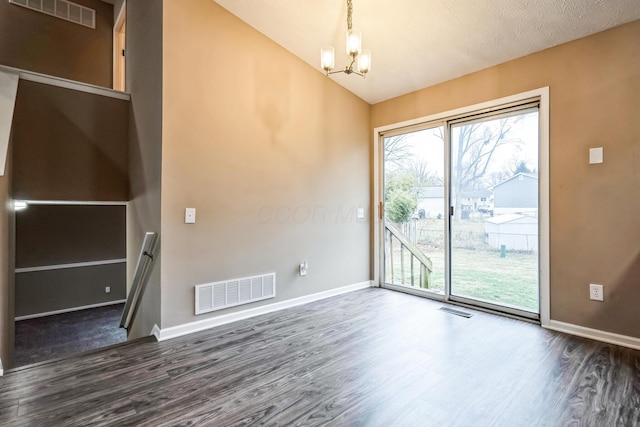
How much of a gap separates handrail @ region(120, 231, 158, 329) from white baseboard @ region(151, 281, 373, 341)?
57 cm

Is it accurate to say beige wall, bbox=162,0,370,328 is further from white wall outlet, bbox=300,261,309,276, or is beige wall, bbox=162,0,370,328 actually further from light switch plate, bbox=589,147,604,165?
light switch plate, bbox=589,147,604,165

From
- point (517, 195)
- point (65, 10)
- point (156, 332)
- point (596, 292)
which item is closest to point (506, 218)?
point (517, 195)

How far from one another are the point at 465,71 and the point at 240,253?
3.13 meters

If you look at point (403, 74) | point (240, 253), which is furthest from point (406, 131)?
point (240, 253)

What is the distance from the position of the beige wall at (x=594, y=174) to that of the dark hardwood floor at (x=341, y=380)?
1.34 feet

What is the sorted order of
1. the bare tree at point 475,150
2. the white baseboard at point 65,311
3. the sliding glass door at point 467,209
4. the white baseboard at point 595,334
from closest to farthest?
the white baseboard at point 595,334, the sliding glass door at point 467,209, the bare tree at point 475,150, the white baseboard at point 65,311

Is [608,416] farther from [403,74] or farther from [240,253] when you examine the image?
[403,74]

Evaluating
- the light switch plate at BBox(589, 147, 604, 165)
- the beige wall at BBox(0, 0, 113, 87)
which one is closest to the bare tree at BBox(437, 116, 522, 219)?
the light switch plate at BBox(589, 147, 604, 165)

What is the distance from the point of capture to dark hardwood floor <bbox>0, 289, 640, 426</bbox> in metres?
1.68

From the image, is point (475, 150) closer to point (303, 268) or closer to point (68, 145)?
point (303, 268)

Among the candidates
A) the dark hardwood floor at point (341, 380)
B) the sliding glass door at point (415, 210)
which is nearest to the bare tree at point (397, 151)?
the sliding glass door at point (415, 210)

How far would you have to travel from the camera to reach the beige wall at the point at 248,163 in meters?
2.78

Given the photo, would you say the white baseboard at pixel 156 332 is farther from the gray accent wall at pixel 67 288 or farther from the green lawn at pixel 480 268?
the gray accent wall at pixel 67 288

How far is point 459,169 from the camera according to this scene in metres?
3.62
